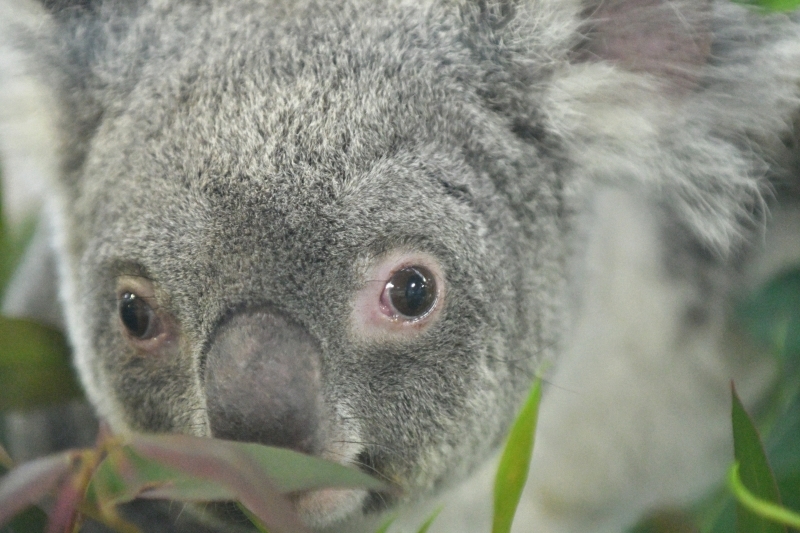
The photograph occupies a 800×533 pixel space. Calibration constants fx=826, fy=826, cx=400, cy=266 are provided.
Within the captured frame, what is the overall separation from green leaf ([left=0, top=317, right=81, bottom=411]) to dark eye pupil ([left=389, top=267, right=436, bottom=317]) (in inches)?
32.2

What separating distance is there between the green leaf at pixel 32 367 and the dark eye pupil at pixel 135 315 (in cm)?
34

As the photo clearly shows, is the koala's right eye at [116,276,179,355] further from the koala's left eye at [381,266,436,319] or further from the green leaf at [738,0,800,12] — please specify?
the green leaf at [738,0,800,12]

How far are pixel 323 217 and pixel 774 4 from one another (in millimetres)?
888

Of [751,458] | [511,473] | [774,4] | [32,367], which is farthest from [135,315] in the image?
[774,4]

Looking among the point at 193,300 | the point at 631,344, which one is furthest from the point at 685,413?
the point at 193,300

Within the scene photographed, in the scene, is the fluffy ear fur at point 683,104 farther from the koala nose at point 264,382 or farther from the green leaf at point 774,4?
the koala nose at point 264,382

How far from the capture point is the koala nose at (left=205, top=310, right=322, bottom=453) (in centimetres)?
126

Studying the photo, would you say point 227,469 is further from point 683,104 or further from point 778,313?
point 778,313

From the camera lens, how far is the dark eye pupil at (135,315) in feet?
4.74

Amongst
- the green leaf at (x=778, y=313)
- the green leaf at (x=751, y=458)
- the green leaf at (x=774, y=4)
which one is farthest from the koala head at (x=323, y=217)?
the green leaf at (x=778, y=313)

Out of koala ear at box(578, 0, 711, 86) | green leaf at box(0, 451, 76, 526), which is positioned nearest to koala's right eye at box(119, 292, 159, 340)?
green leaf at box(0, 451, 76, 526)

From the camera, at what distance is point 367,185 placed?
1.36 meters

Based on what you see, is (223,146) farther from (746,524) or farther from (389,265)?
(746,524)

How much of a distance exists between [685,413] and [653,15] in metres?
1.44
